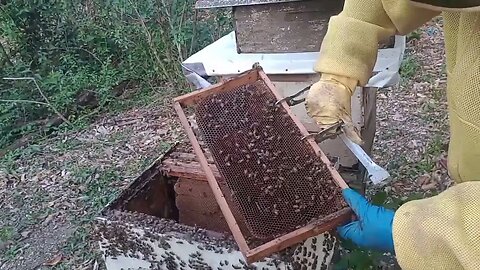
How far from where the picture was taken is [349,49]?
5.78 feet

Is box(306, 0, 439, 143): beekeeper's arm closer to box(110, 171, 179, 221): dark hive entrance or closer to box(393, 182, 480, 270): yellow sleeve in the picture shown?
box(393, 182, 480, 270): yellow sleeve

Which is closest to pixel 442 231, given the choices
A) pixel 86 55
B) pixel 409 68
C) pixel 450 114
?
pixel 450 114

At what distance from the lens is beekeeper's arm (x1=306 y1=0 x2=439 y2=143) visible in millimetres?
1739

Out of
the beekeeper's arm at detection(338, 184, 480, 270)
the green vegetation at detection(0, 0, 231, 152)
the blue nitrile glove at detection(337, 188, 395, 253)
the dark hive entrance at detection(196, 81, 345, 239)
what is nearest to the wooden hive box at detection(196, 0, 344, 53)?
the dark hive entrance at detection(196, 81, 345, 239)

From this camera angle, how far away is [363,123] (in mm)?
2334

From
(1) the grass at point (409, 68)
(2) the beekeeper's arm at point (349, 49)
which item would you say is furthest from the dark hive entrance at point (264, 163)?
(1) the grass at point (409, 68)

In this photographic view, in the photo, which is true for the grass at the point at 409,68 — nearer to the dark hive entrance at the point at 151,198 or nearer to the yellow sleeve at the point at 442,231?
the dark hive entrance at the point at 151,198

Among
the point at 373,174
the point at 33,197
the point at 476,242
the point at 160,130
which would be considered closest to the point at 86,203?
the point at 33,197

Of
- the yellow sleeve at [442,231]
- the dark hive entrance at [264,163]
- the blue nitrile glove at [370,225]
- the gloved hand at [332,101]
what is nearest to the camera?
the yellow sleeve at [442,231]

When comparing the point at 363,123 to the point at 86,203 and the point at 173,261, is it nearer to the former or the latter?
the point at 173,261

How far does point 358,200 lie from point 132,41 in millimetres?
3666

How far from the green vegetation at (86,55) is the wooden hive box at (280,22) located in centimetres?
186

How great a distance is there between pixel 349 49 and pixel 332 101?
0.17m

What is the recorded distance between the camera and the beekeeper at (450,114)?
1.18 meters
